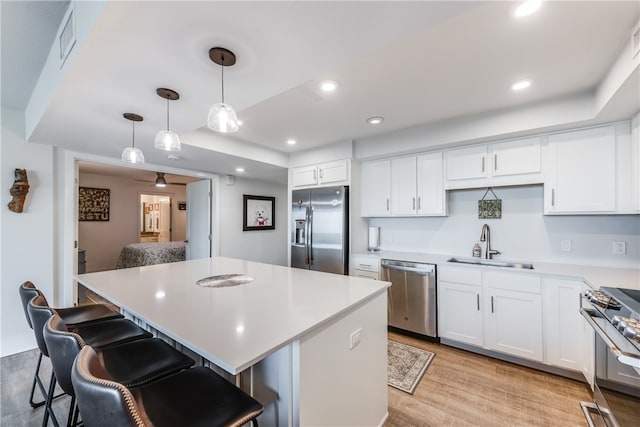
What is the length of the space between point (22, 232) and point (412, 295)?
412 centimetres

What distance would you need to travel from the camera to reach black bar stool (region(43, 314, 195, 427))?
104cm

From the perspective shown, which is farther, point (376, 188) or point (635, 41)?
point (376, 188)

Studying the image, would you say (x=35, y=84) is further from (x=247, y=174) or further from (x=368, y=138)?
(x=368, y=138)

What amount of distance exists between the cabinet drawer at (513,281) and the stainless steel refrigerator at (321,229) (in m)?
1.56

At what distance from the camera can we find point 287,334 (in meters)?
1.04

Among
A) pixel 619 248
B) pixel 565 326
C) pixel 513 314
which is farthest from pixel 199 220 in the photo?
pixel 619 248

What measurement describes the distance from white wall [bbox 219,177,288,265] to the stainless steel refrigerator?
1.42 m

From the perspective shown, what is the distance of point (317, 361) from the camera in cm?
116

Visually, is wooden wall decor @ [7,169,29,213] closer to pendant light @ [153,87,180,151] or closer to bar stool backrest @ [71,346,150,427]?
pendant light @ [153,87,180,151]

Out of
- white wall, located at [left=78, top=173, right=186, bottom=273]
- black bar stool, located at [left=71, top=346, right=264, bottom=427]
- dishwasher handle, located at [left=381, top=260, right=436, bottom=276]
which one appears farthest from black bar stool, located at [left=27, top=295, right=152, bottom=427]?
white wall, located at [left=78, top=173, right=186, bottom=273]

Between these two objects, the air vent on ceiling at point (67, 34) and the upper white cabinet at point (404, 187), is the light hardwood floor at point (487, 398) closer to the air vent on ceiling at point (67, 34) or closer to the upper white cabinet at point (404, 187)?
the upper white cabinet at point (404, 187)

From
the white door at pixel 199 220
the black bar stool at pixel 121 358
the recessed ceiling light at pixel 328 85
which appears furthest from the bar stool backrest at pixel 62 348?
the white door at pixel 199 220

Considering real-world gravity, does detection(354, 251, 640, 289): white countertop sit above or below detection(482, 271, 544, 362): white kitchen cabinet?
above

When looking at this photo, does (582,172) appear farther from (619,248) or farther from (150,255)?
(150,255)
